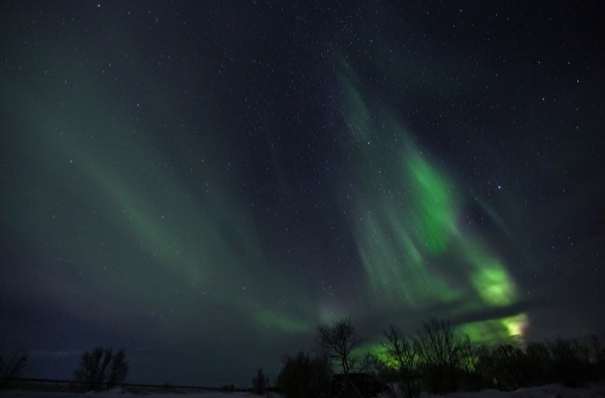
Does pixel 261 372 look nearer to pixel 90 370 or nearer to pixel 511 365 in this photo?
pixel 90 370

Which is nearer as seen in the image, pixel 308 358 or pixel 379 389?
pixel 379 389

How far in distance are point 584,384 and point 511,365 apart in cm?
1546

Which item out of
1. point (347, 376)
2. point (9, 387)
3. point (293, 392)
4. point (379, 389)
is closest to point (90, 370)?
point (9, 387)

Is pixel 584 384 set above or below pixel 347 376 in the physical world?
below

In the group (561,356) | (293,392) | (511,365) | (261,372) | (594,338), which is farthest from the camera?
(594,338)

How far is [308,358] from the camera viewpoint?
45406 millimetres

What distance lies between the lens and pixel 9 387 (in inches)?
1139

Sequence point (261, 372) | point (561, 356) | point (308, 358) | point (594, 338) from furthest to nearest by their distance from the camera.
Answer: point (594, 338), point (561, 356), point (261, 372), point (308, 358)

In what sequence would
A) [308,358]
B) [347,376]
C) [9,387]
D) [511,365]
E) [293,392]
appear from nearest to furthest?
[9,387] → [347,376] → [293,392] → [308,358] → [511,365]

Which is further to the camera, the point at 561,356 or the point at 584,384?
the point at 561,356

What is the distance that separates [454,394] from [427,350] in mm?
10709

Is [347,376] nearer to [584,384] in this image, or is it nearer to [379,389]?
[379,389]

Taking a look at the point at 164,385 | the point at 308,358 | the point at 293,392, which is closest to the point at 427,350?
the point at 308,358

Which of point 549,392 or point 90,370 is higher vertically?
point 90,370
